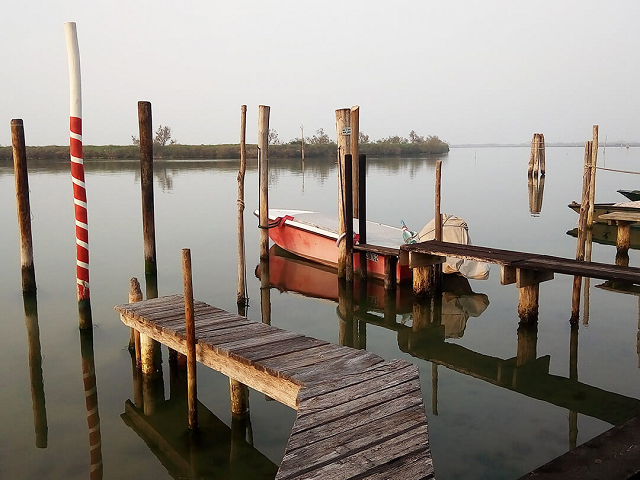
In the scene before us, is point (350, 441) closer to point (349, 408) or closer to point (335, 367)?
point (349, 408)

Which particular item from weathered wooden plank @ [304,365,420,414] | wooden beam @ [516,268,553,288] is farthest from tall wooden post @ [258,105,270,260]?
weathered wooden plank @ [304,365,420,414]

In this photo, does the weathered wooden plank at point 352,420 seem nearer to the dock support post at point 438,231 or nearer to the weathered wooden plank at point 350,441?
the weathered wooden plank at point 350,441

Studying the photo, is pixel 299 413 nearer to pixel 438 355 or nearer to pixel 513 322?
pixel 438 355

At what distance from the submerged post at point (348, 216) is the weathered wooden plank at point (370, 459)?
6.70 metres

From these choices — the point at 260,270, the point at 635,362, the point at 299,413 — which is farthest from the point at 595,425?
the point at 260,270

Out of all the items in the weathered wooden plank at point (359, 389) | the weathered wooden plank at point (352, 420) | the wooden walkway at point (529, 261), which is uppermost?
the wooden walkway at point (529, 261)

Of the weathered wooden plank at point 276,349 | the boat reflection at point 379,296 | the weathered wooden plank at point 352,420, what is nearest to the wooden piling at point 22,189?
the boat reflection at point 379,296

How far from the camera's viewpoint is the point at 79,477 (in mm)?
4777

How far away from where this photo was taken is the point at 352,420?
3.95 meters

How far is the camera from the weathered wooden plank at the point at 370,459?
329 cm

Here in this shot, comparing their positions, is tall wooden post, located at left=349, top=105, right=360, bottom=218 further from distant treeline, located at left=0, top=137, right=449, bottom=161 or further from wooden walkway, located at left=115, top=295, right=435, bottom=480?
distant treeline, located at left=0, top=137, right=449, bottom=161

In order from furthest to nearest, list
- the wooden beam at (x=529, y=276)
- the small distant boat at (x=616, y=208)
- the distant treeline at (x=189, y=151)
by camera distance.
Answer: the distant treeline at (x=189, y=151), the small distant boat at (x=616, y=208), the wooden beam at (x=529, y=276)

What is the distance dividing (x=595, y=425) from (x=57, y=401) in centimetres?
523

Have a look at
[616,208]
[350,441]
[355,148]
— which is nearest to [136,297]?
[350,441]
